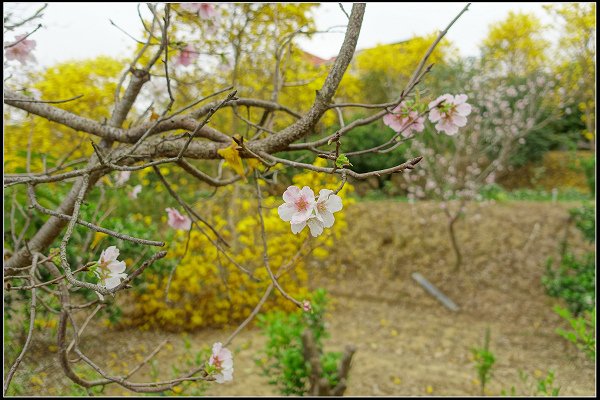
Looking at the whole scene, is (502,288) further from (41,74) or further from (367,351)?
(41,74)

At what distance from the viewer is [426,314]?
17.4 ft

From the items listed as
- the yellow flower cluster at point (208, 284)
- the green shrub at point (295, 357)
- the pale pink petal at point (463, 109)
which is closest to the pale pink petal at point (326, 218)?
the pale pink petal at point (463, 109)

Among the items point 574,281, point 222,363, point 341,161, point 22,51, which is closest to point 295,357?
point 222,363

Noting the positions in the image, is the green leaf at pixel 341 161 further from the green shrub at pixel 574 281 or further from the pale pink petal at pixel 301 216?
the green shrub at pixel 574 281

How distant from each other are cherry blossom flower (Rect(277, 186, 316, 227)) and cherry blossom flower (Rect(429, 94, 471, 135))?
66 cm

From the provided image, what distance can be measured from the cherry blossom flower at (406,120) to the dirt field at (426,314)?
6.70 feet

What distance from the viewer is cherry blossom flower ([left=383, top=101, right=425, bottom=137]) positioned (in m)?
1.33

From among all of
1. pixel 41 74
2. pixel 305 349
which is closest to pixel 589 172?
pixel 305 349

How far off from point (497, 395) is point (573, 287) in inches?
80.8

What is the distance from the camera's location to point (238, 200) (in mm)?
5152

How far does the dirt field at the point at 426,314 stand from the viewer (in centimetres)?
358

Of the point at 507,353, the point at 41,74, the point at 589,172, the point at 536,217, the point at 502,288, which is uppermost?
the point at 41,74

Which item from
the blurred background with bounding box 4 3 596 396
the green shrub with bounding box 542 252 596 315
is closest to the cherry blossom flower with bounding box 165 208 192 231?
the blurred background with bounding box 4 3 596 396

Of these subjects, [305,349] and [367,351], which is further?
[367,351]
